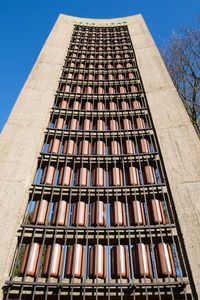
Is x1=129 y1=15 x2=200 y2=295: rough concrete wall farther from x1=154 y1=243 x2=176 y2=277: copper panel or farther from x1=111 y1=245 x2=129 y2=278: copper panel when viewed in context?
x1=111 y1=245 x2=129 y2=278: copper panel

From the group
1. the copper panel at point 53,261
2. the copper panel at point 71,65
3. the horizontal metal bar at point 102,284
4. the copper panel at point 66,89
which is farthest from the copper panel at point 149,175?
the copper panel at point 71,65

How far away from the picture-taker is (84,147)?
942cm

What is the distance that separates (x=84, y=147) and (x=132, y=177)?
2592mm

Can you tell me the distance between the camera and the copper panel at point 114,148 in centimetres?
935

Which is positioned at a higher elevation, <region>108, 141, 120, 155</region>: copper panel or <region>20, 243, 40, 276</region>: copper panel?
<region>108, 141, 120, 155</region>: copper panel

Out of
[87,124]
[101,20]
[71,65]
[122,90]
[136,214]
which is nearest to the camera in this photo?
[136,214]

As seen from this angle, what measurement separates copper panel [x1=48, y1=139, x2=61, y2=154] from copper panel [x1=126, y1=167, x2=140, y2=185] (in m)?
3.28

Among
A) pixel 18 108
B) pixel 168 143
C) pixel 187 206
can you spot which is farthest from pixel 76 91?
pixel 187 206

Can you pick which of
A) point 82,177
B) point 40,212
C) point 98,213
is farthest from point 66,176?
point 98,213

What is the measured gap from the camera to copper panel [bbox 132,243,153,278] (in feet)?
19.0

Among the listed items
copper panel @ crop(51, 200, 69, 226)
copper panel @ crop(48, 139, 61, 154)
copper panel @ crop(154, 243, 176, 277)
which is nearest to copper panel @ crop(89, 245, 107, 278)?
copper panel @ crop(51, 200, 69, 226)

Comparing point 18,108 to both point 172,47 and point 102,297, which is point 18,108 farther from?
point 172,47

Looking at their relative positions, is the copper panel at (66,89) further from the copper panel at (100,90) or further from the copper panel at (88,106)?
the copper panel at (100,90)

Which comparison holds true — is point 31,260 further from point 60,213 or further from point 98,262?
point 98,262
